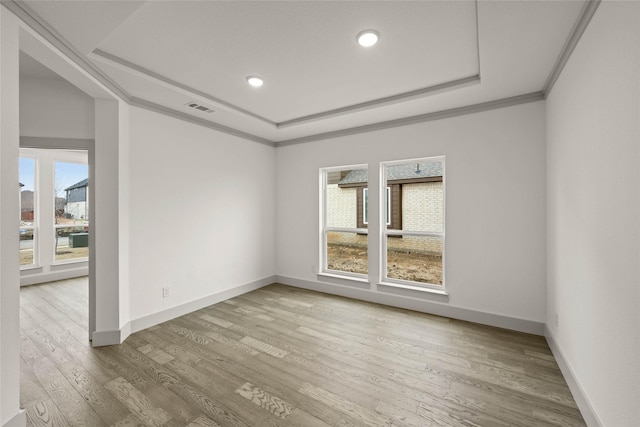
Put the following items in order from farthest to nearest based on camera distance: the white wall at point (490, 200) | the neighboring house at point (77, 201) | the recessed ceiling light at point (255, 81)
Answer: the neighboring house at point (77, 201)
the white wall at point (490, 200)
the recessed ceiling light at point (255, 81)

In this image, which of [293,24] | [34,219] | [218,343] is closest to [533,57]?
[293,24]

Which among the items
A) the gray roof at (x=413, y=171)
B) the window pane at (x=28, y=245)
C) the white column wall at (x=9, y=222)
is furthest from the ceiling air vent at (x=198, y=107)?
the window pane at (x=28, y=245)

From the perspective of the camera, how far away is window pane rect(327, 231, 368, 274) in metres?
4.29

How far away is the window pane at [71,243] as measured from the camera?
5488 millimetres

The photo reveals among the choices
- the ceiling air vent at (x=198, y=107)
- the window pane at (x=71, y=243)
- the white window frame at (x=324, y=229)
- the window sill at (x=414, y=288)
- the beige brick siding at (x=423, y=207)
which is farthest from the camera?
the window pane at (x=71, y=243)

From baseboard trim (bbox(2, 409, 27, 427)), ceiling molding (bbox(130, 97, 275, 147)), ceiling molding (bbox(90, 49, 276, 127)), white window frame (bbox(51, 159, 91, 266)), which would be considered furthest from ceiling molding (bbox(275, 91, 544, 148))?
white window frame (bbox(51, 159, 91, 266))

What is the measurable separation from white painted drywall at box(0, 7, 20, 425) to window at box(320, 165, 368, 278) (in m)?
3.42

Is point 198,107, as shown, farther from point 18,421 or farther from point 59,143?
point 18,421

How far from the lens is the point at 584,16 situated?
1.68m

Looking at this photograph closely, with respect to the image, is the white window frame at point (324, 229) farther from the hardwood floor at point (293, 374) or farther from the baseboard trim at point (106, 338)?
the baseboard trim at point (106, 338)

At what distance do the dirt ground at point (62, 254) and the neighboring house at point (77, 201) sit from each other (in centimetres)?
70

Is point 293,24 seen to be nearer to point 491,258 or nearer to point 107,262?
point 107,262

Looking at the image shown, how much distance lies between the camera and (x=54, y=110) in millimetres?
2834

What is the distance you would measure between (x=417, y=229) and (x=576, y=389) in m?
2.12
